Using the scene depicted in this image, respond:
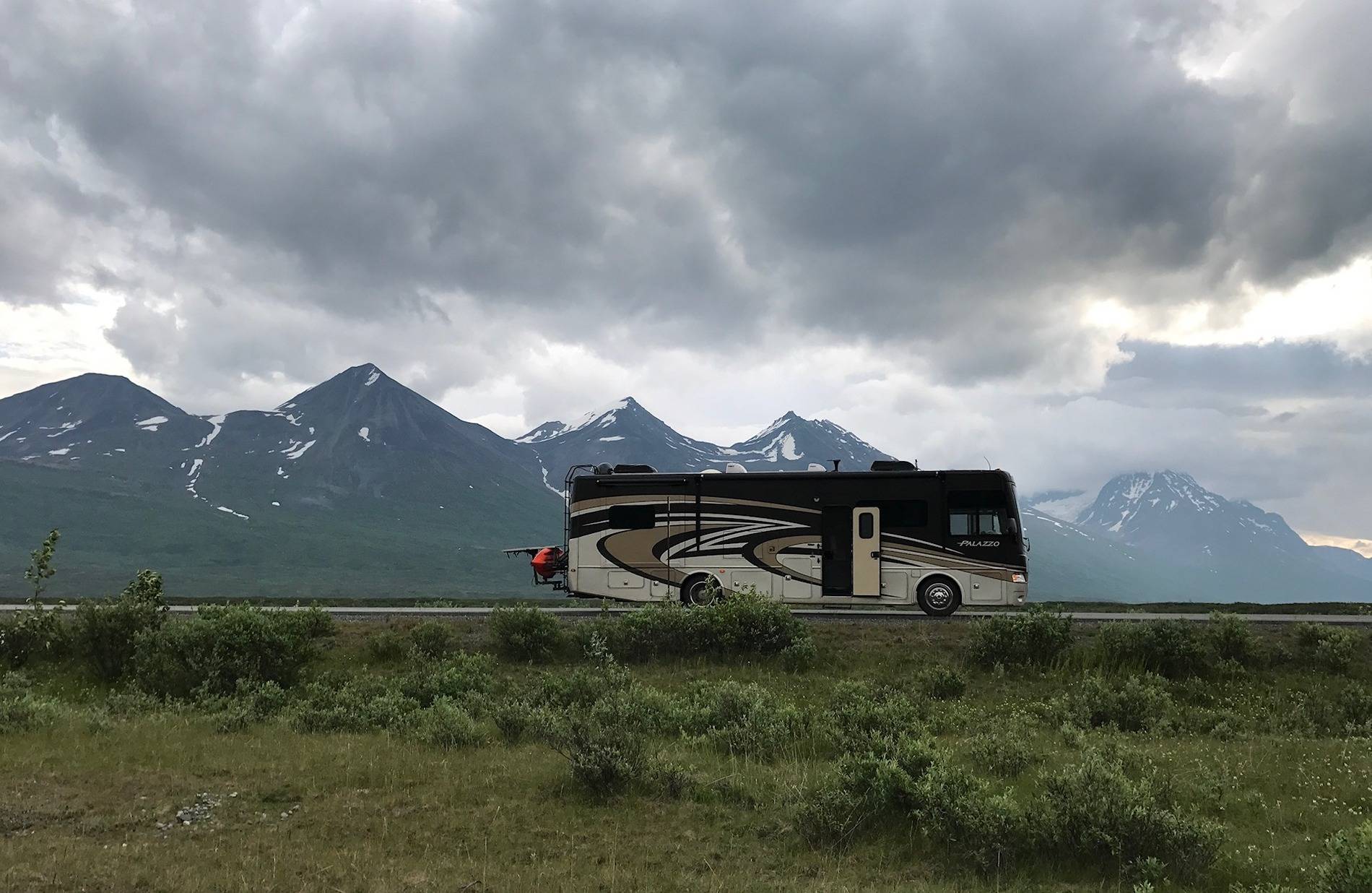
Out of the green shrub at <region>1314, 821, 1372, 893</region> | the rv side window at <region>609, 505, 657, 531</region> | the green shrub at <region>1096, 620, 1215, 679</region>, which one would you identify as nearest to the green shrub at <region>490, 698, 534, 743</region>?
the green shrub at <region>1314, 821, 1372, 893</region>

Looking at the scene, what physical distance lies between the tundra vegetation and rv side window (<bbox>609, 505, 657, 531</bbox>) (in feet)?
16.9

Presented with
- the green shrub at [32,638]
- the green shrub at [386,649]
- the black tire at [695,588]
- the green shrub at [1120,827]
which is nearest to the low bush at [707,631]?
the black tire at [695,588]

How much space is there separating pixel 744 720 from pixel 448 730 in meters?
4.72

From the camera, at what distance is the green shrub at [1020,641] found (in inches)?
711

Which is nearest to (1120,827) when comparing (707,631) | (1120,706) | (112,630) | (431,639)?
(1120,706)

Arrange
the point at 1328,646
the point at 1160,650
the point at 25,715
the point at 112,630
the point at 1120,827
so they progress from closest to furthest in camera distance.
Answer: the point at 1120,827, the point at 25,715, the point at 1328,646, the point at 1160,650, the point at 112,630

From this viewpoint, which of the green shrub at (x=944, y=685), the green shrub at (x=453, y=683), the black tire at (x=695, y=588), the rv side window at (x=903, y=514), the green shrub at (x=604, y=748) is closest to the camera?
the green shrub at (x=604, y=748)

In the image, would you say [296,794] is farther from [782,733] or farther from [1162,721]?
[1162,721]

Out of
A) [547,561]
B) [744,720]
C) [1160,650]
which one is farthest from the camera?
[547,561]

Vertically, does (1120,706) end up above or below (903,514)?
below

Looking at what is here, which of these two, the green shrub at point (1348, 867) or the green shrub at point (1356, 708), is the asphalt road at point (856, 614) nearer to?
the green shrub at point (1356, 708)

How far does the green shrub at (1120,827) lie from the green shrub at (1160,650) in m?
10.6

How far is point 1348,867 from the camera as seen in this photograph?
6.19 metres

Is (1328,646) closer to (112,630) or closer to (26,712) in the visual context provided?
(26,712)
